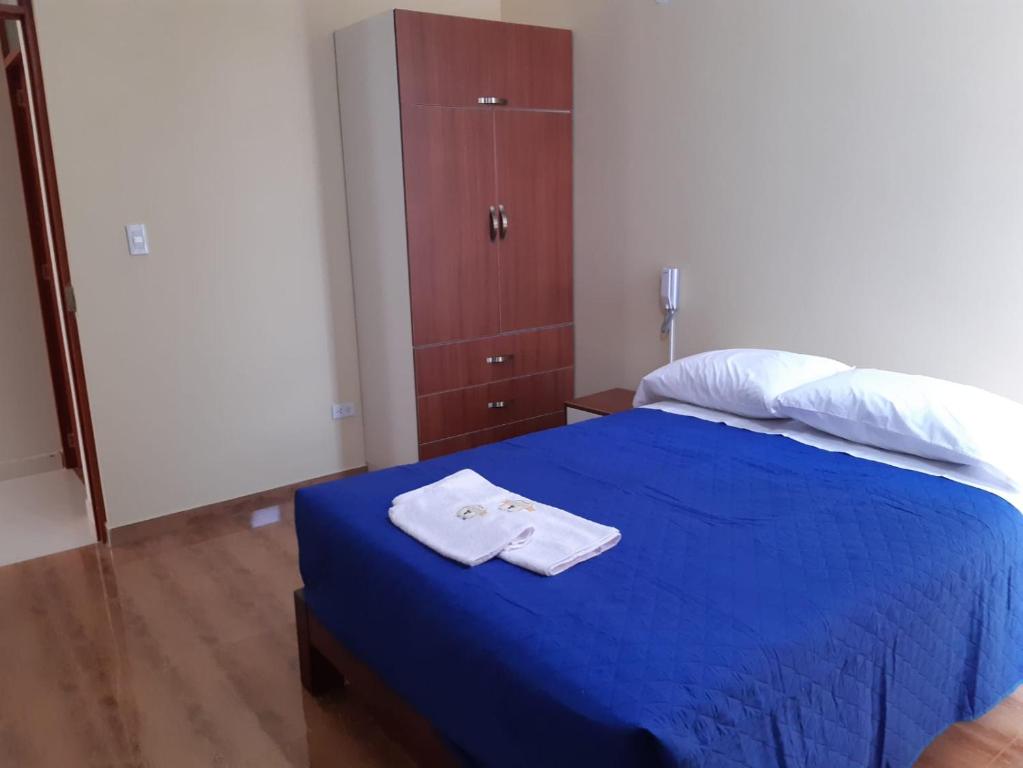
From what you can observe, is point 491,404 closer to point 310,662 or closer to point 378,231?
point 378,231

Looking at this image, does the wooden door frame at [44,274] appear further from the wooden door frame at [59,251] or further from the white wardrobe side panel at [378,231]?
the white wardrobe side panel at [378,231]

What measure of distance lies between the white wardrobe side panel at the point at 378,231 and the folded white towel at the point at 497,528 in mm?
1571

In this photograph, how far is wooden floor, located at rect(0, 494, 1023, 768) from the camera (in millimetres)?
2016

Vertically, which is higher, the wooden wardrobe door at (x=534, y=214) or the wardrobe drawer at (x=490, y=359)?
the wooden wardrobe door at (x=534, y=214)

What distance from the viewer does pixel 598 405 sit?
3479 mm

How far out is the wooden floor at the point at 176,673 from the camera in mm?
2016

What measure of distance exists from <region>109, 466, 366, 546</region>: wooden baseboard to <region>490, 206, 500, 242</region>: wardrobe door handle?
4.60 ft

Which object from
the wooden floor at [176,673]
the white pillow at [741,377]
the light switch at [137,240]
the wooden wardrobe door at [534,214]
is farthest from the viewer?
the wooden wardrobe door at [534,214]

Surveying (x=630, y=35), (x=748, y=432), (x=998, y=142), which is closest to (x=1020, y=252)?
(x=998, y=142)

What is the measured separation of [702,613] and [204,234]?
264 cm

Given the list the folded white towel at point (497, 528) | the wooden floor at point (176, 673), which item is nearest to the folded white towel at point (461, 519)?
the folded white towel at point (497, 528)

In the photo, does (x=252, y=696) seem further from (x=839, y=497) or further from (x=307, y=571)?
(x=839, y=497)

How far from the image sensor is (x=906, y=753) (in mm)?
1678

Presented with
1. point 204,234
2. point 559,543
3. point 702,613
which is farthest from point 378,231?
point 702,613
